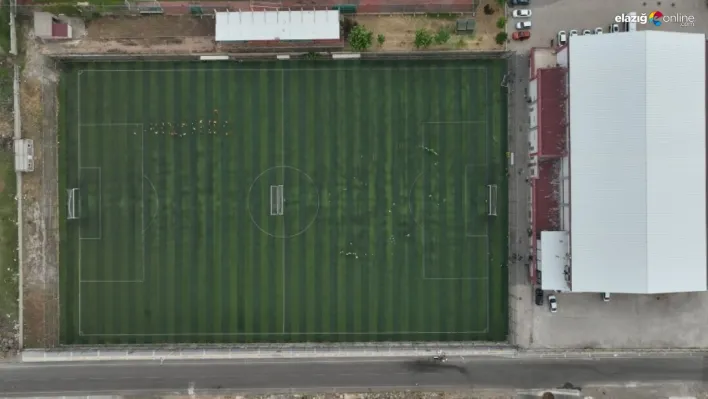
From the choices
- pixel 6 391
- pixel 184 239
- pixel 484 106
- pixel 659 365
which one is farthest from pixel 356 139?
pixel 6 391

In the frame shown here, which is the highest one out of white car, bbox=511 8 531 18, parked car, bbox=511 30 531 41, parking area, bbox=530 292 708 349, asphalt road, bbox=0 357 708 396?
white car, bbox=511 8 531 18

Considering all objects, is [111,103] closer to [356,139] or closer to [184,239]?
[184,239]

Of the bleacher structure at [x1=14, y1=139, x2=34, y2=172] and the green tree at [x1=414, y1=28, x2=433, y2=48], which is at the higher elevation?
the green tree at [x1=414, y1=28, x2=433, y2=48]

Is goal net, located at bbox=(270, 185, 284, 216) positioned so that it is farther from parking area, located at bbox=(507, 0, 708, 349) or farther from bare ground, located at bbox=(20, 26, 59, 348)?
parking area, located at bbox=(507, 0, 708, 349)

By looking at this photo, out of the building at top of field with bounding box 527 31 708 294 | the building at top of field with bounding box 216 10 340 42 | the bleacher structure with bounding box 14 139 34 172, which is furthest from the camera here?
the bleacher structure with bounding box 14 139 34 172

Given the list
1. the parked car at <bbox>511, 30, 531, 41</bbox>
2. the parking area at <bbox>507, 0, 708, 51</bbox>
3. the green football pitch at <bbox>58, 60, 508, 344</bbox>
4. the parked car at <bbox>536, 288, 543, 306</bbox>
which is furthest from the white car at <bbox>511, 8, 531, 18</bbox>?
the parked car at <bbox>536, 288, 543, 306</bbox>

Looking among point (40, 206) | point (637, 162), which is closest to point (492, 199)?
point (637, 162)

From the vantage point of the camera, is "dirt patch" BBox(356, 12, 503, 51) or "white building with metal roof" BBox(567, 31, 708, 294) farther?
"dirt patch" BBox(356, 12, 503, 51)

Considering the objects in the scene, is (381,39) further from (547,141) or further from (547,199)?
(547,199)
